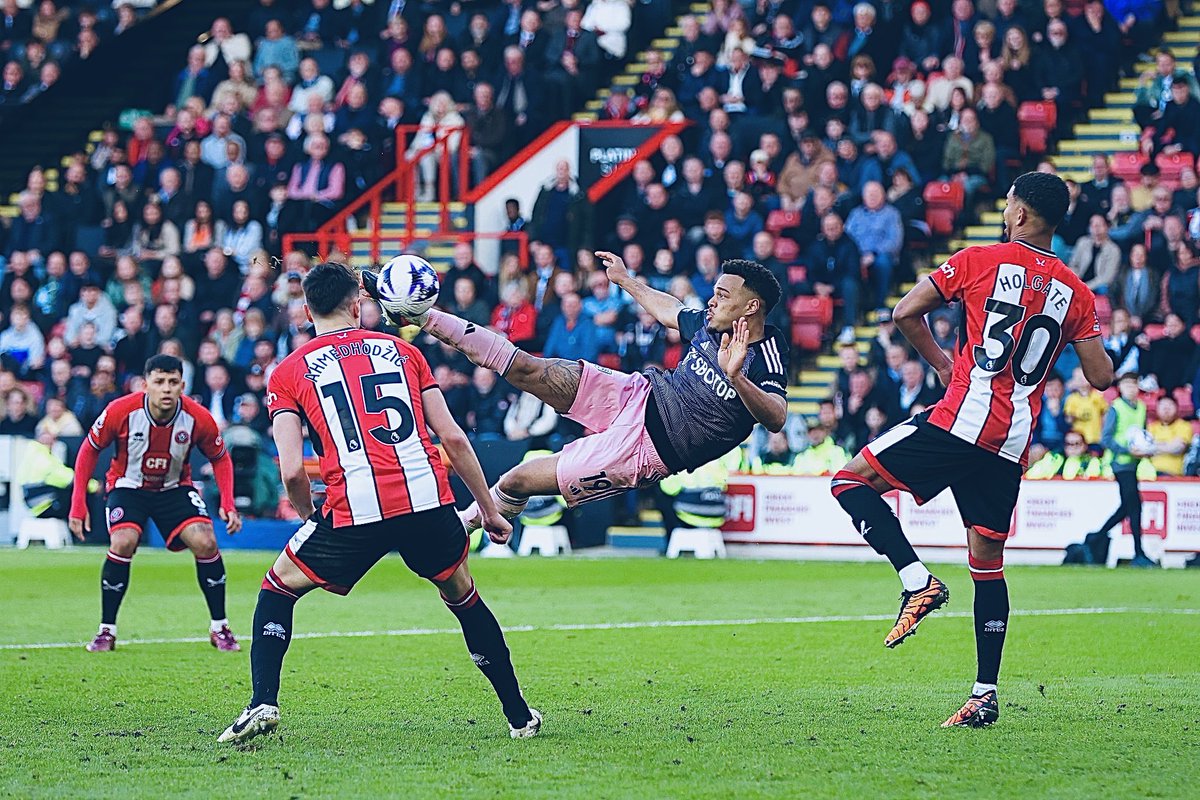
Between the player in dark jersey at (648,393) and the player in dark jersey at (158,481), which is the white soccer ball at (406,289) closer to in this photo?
the player in dark jersey at (648,393)

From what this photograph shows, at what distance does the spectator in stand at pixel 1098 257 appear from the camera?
20.6 metres

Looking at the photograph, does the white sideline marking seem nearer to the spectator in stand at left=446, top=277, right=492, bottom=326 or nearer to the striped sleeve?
the striped sleeve

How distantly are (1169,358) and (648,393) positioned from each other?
12.0 meters

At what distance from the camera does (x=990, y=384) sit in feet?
27.3

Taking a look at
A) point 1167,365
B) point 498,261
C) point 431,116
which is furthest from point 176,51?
point 1167,365

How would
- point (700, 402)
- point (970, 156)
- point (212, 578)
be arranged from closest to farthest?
point (700, 402)
point (212, 578)
point (970, 156)

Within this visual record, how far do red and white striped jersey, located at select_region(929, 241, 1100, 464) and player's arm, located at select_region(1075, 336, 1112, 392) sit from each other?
0.09 meters

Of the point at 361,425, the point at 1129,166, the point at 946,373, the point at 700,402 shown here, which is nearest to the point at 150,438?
the point at 700,402

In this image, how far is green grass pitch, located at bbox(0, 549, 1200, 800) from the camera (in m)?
6.92

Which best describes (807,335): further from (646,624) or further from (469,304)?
(646,624)

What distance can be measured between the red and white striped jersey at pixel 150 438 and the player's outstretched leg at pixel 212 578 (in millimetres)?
434

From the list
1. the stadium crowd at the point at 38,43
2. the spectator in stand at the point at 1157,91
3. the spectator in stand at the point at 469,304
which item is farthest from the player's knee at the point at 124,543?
the stadium crowd at the point at 38,43

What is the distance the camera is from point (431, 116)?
1049 inches

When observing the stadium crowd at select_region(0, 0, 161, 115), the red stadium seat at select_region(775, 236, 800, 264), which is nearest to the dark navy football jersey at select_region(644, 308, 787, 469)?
the red stadium seat at select_region(775, 236, 800, 264)
